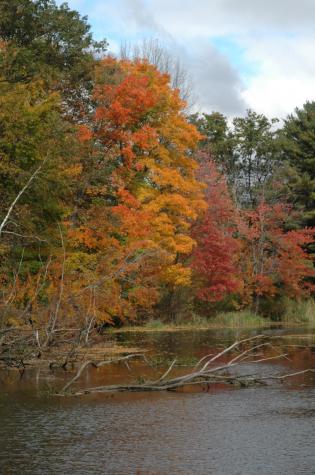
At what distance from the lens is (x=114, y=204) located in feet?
114

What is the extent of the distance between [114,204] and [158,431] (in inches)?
891

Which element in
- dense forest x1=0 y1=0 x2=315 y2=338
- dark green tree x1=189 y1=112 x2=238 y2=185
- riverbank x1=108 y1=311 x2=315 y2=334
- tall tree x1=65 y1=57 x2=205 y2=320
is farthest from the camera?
dark green tree x1=189 y1=112 x2=238 y2=185

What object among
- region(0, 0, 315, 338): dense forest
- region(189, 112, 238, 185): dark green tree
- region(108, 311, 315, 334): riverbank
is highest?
region(189, 112, 238, 185): dark green tree

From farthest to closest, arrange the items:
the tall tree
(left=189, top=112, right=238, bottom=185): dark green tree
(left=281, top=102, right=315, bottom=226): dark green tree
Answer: (left=189, top=112, right=238, bottom=185): dark green tree
(left=281, top=102, right=315, bottom=226): dark green tree
the tall tree

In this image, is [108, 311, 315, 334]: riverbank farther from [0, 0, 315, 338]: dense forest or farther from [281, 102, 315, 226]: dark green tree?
[281, 102, 315, 226]: dark green tree

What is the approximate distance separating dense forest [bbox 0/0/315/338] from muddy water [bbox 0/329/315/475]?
3761 millimetres

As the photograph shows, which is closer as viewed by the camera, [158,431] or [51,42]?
[158,431]

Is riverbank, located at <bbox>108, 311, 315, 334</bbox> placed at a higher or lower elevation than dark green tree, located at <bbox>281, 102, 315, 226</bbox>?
lower

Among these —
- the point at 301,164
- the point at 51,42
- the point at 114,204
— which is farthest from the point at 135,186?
the point at 301,164

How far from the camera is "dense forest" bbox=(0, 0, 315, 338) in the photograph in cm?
2427

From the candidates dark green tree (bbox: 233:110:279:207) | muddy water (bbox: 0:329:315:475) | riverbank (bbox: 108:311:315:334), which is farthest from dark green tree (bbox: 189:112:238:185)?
muddy water (bbox: 0:329:315:475)

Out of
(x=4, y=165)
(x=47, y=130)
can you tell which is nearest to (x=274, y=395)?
(x=4, y=165)

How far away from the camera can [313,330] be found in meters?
36.6

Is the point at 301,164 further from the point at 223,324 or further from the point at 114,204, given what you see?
the point at 114,204
